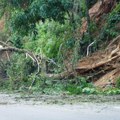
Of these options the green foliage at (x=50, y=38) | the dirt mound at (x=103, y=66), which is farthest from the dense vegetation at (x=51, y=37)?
the dirt mound at (x=103, y=66)

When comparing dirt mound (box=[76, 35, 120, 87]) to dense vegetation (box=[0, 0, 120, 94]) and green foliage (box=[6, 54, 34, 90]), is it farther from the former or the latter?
green foliage (box=[6, 54, 34, 90])

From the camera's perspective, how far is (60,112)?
8.95 meters

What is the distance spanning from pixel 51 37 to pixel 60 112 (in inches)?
532

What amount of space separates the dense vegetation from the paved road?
4.09m

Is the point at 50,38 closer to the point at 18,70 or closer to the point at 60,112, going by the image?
the point at 18,70

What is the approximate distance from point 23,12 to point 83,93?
7.45 meters

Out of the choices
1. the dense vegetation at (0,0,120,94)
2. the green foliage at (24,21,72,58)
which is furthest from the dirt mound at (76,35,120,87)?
the green foliage at (24,21,72,58)

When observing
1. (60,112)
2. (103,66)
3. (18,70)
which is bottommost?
(60,112)

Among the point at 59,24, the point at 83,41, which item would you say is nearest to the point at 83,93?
the point at 83,41

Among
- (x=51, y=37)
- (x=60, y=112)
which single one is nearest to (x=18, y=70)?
(x=51, y=37)

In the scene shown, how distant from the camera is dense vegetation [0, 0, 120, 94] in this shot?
51.4ft

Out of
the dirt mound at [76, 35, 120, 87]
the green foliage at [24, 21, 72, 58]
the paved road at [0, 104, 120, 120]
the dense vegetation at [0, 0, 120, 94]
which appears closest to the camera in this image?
the paved road at [0, 104, 120, 120]

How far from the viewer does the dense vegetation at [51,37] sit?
51.4 feet

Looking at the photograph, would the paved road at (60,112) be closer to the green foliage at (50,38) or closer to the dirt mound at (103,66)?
the dirt mound at (103,66)
